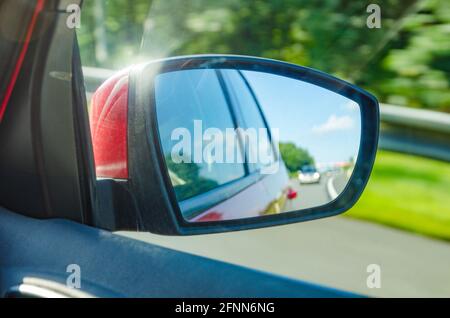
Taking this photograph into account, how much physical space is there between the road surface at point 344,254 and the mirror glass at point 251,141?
1.54m

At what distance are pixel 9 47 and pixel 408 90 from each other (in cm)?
386

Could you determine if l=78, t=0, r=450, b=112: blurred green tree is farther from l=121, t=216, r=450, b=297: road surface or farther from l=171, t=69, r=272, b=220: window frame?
l=171, t=69, r=272, b=220: window frame

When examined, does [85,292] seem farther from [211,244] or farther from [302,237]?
[302,237]

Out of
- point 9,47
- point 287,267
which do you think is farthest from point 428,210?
point 9,47

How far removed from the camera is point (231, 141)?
1.82m

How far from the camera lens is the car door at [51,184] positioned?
1551mm

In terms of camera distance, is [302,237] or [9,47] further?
[302,237]

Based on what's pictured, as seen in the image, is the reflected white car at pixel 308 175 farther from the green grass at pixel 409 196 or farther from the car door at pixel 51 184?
the green grass at pixel 409 196

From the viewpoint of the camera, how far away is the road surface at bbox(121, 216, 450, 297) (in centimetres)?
359

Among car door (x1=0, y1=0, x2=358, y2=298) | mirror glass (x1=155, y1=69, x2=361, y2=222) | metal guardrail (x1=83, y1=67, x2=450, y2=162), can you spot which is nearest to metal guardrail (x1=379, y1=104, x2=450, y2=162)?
metal guardrail (x1=83, y1=67, x2=450, y2=162)

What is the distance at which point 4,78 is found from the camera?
1.60 m

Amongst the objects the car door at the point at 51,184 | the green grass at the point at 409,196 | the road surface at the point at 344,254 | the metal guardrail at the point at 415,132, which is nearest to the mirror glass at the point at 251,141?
the car door at the point at 51,184

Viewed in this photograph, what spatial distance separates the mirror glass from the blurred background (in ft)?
5.10

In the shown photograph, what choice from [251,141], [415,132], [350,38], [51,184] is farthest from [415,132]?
[51,184]
